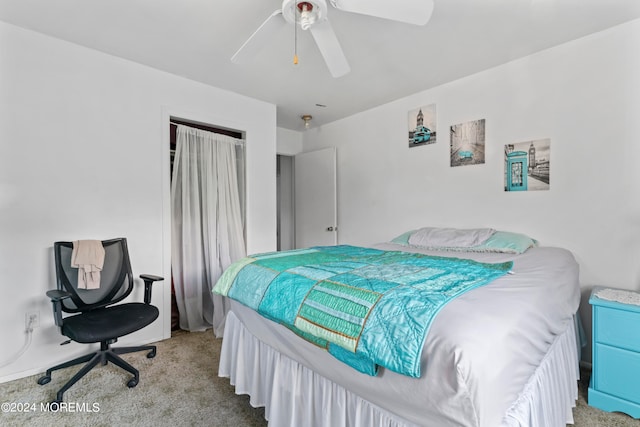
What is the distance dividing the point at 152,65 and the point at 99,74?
0.43 meters

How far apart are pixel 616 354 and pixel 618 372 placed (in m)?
0.10

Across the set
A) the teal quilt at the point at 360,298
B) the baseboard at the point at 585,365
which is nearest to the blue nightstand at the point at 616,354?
the baseboard at the point at 585,365

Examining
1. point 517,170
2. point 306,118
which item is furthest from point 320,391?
point 306,118

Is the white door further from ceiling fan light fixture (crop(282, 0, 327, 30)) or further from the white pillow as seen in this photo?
ceiling fan light fixture (crop(282, 0, 327, 30))

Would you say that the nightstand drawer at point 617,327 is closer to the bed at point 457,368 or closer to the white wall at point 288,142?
the bed at point 457,368

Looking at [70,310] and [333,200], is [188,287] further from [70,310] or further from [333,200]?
[333,200]

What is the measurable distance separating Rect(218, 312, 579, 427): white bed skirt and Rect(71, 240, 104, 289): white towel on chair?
1113mm

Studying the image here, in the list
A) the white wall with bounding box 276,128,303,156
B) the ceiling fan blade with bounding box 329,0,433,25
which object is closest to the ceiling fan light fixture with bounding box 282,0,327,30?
the ceiling fan blade with bounding box 329,0,433,25

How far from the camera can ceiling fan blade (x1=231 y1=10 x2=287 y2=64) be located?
1.63 m

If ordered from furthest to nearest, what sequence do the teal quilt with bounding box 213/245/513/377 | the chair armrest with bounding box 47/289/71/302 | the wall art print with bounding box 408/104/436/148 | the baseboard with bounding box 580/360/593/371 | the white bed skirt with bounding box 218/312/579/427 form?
the wall art print with bounding box 408/104/436/148 → the baseboard with bounding box 580/360/593/371 → the chair armrest with bounding box 47/289/71/302 → the white bed skirt with bounding box 218/312/579/427 → the teal quilt with bounding box 213/245/513/377

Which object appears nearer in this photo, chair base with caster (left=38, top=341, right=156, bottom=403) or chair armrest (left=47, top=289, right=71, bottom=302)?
chair armrest (left=47, top=289, right=71, bottom=302)

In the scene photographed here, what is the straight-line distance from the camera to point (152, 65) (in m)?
2.72

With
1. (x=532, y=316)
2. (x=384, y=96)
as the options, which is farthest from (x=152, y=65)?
(x=532, y=316)

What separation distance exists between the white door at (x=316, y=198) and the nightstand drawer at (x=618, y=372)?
288cm
